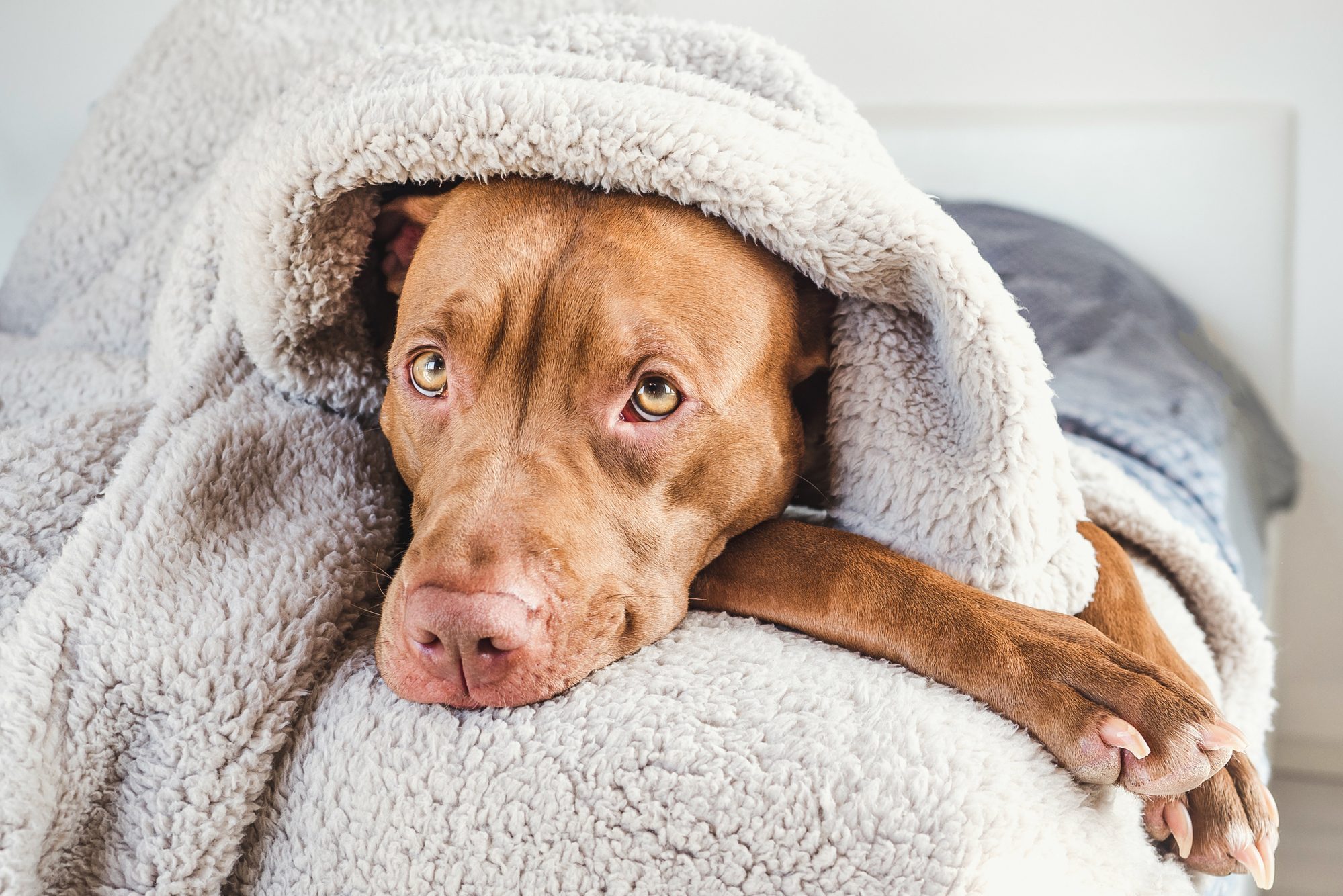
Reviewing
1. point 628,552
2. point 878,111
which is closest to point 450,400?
point 628,552

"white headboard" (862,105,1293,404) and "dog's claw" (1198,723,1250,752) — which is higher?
"dog's claw" (1198,723,1250,752)

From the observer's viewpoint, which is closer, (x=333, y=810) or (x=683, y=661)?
(x=333, y=810)

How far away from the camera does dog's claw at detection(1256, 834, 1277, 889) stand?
129 cm

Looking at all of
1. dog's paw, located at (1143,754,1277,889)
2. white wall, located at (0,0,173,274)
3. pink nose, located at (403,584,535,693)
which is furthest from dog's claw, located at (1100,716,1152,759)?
white wall, located at (0,0,173,274)

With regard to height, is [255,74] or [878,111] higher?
[255,74]

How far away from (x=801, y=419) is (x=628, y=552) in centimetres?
46

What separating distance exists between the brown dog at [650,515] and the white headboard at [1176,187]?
6.83 feet

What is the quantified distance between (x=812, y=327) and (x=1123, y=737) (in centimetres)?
79

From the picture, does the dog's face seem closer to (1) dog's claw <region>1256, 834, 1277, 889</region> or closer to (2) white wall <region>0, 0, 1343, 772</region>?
(1) dog's claw <region>1256, 834, 1277, 889</region>

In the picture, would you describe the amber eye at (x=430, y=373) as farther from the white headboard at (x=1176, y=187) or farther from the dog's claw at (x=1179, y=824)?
the white headboard at (x=1176, y=187)

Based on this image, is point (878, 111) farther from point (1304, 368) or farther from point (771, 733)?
point (771, 733)

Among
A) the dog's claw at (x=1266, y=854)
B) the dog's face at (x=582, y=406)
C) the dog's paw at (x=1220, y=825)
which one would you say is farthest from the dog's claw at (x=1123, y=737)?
the dog's face at (x=582, y=406)

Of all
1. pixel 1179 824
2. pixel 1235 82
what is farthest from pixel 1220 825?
pixel 1235 82

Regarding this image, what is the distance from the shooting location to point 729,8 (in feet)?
12.6
